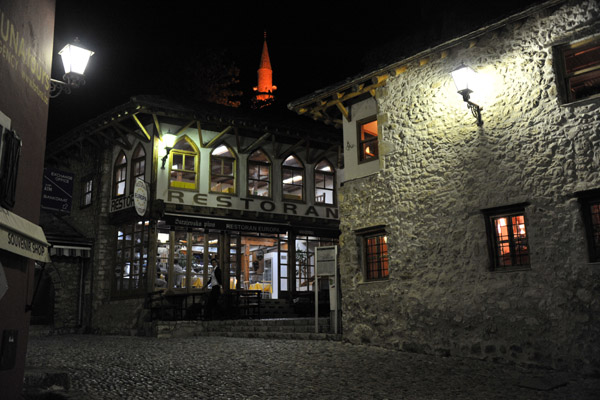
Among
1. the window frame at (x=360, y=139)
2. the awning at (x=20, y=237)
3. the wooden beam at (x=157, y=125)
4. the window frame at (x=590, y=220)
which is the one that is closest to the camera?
the awning at (x=20, y=237)

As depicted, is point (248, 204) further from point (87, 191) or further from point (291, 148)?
point (87, 191)

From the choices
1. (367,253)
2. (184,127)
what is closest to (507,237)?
(367,253)

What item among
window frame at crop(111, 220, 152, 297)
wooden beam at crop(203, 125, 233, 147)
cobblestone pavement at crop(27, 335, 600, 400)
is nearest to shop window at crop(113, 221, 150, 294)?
window frame at crop(111, 220, 152, 297)

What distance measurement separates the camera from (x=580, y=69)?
339 inches

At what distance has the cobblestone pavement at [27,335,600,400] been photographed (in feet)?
20.6

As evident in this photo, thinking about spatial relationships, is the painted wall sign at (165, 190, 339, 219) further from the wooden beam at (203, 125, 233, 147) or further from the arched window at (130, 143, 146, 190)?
the wooden beam at (203, 125, 233, 147)

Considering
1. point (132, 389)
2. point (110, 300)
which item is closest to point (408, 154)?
point (132, 389)

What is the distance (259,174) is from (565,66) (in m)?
12.2

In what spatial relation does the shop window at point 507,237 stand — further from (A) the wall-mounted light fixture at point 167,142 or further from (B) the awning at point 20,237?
(A) the wall-mounted light fixture at point 167,142

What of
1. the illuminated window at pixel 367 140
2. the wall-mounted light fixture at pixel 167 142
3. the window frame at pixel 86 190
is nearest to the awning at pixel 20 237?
the illuminated window at pixel 367 140

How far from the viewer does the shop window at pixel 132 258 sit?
17.0 metres

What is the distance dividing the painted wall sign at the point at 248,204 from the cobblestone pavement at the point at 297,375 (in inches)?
298

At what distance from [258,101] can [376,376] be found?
3005 centimetres

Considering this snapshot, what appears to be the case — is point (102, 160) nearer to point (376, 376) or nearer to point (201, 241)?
point (201, 241)
